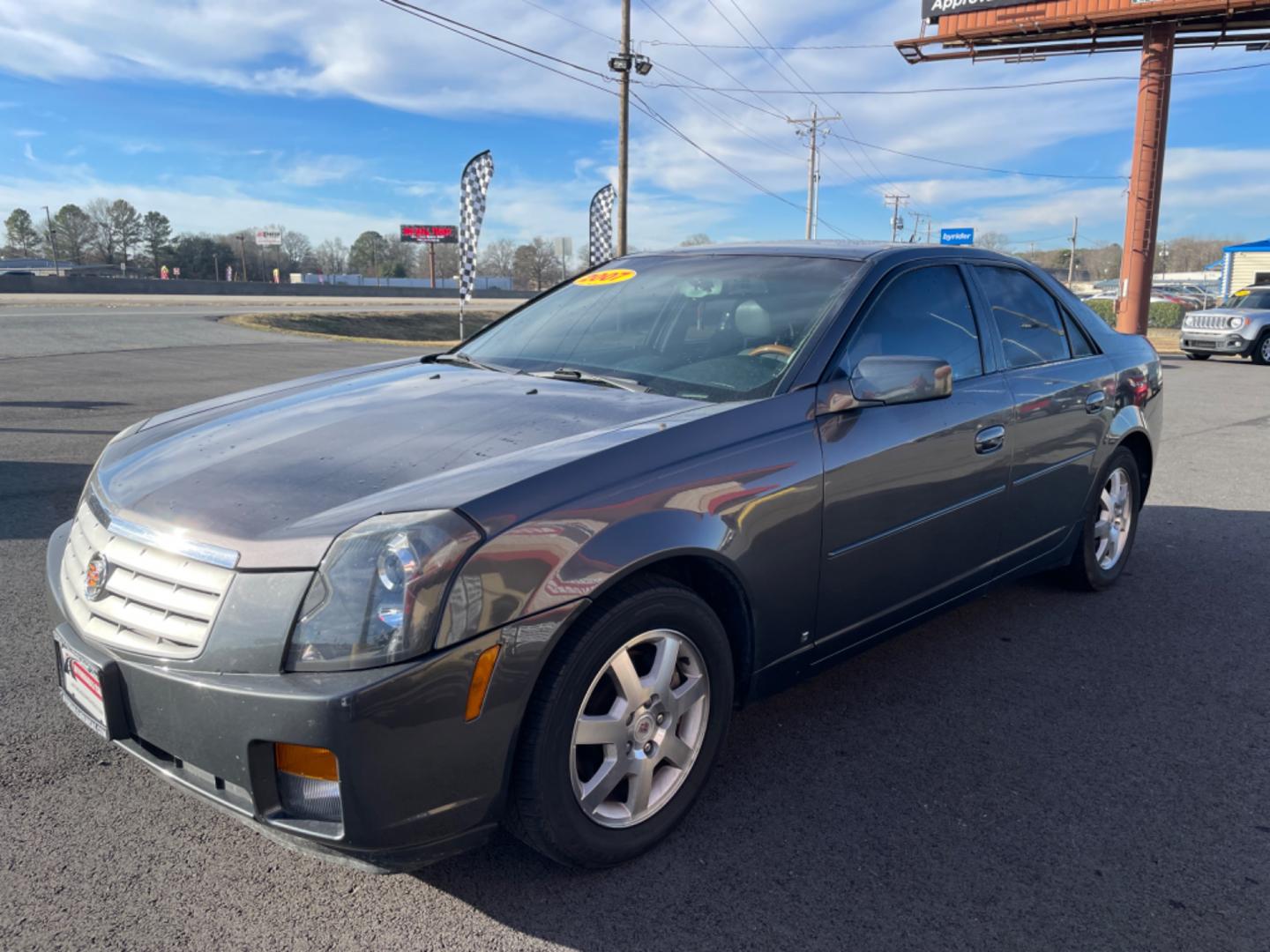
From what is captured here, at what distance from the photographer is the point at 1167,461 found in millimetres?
8359

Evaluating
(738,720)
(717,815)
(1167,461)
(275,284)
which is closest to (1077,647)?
(738,720)

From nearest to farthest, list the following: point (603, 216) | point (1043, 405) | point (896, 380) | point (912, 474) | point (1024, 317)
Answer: point (896, 380) < point (912, 474) < point (1043, 405) < point (1024, 317) < point (603, 216)

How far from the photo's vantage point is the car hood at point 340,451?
209cm

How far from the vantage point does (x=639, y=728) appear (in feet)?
7.78

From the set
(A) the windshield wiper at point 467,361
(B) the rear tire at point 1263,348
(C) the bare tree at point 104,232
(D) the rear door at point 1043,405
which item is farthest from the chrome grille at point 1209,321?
(C) the bare tree at point 104,232

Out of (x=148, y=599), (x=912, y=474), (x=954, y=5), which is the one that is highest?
(x=954, y=5)

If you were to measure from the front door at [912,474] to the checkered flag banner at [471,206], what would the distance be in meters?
Answer: 21.0

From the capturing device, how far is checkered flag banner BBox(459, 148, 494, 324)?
77.7ft

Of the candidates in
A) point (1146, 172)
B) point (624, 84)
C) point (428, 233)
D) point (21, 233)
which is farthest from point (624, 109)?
point (21, 233)

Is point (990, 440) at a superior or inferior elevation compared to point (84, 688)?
superior

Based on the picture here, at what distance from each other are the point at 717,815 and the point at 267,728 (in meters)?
1.31

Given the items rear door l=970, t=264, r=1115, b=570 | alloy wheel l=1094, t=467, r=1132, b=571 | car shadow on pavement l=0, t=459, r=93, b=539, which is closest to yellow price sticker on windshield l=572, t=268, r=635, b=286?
rear door l=970, t=264, r=1115, b=570

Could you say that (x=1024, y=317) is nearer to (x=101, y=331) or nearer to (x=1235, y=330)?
(x=1235, y=330)

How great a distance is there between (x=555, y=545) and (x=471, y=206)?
23.3m
